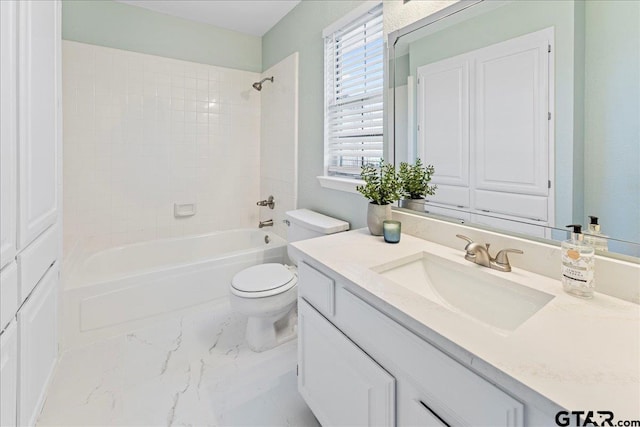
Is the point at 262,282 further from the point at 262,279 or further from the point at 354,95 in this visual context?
the point at 354,95

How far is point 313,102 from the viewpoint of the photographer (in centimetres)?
241

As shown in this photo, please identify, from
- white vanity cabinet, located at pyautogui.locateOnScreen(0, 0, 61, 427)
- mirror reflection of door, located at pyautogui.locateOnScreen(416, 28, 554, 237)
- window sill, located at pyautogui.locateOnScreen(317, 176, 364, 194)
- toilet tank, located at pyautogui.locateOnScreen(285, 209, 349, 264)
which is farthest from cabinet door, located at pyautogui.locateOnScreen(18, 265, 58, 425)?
mirror reflection of door, located at pyautogui.locateOnScreen(416, 28, 554, 237)

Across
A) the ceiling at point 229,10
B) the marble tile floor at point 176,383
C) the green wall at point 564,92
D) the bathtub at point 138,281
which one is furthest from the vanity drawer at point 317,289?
the ceiling at point 229,10

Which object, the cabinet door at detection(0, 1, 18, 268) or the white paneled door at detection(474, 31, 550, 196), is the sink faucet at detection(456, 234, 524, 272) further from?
the cabinet door at detection(0, 1, 18, 268)

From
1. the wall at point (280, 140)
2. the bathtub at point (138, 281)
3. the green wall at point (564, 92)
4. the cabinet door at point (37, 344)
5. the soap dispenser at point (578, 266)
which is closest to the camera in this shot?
the soap dispenser at point (578, 266)

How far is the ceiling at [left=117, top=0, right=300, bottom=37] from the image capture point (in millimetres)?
2537

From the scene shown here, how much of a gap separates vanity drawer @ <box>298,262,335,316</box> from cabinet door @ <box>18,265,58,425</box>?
3.34 ft

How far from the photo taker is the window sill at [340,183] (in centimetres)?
201

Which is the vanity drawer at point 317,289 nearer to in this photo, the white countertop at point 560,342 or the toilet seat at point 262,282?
the white countertop at point 560,342

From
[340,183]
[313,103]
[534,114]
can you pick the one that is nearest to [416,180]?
→ [534,114]

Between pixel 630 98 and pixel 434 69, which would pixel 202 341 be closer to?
pixel 434 69

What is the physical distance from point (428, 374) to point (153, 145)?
284 centimetres

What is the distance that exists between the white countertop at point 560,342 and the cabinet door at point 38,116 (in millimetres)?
1194

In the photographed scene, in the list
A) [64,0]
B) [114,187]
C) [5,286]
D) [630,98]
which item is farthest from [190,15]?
[630,98]
